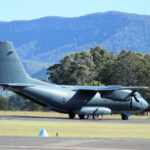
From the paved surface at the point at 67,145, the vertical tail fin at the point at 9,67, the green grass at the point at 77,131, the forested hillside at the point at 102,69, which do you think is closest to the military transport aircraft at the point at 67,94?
the vertical tail fin at the point at 9,67

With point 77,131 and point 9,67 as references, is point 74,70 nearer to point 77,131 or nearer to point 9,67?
point 9,67

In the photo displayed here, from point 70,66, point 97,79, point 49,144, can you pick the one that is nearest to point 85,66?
point 70,66

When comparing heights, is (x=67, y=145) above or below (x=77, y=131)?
below

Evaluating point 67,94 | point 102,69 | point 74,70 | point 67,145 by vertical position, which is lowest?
point 67,145

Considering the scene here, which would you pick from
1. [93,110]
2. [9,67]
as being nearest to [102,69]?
[93,110]

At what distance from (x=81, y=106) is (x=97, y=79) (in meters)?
72.9

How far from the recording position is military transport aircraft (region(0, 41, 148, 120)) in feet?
180

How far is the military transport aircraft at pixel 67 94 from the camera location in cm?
5481

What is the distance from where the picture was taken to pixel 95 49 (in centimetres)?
17288

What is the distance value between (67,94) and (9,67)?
315 inches

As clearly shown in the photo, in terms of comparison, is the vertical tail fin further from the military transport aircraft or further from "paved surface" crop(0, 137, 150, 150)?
"paved surface" crop(0, 137, 150, 150)

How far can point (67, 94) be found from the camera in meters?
57.8

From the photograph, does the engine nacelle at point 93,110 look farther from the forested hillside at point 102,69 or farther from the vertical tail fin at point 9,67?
the forested hillside at point 102,69

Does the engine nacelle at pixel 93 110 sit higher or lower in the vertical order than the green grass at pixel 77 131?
higher
